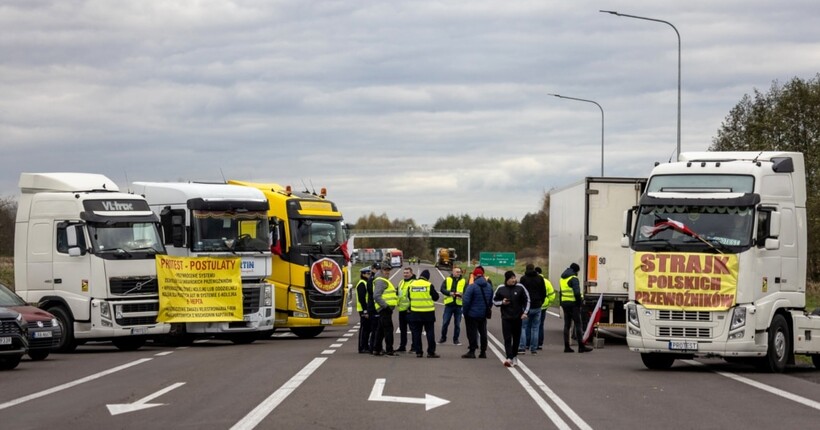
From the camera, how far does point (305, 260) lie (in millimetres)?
31391

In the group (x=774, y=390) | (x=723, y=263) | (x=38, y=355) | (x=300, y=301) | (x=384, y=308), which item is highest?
(x=723, y=263)

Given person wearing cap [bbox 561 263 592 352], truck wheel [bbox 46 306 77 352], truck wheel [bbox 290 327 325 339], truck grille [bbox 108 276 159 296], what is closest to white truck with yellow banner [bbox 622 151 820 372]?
person wearing cap [bbox 561 263 592 352]

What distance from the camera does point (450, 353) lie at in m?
26.0

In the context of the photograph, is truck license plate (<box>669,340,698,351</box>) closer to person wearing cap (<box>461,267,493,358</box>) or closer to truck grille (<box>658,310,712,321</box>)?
truck grille (<box>658,310,712,321</box>)

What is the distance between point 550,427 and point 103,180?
729 inches

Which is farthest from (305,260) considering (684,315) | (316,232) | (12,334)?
(684,315)

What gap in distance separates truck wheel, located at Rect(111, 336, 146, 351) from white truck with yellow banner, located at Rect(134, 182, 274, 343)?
0.87 m

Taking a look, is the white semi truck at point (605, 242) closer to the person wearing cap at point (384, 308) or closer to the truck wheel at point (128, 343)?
the person wearing cap at point (384, 308)

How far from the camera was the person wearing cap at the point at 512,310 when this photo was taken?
22172 mm

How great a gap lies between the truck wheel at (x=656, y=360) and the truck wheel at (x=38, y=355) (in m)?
11.6

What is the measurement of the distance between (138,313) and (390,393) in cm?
1178

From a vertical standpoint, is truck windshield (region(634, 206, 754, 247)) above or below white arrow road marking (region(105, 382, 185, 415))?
above

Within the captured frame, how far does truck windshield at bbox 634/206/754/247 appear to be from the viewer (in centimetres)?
2070

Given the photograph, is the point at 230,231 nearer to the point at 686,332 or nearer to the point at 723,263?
the point at 686,332
